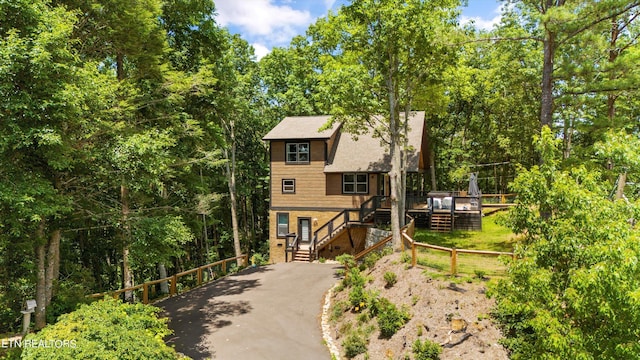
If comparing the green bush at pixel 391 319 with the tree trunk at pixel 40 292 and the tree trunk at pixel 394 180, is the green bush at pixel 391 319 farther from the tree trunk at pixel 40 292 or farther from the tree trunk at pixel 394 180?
the tree trunk at pixel 40 292

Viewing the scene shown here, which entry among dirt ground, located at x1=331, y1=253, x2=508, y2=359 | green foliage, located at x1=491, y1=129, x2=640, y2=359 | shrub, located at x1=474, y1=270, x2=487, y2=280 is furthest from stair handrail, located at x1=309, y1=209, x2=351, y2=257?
green foliage, located at x1=491, y1=129, x2=640, y2=359

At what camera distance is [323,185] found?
2381 centimetres

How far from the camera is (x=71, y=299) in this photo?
9.23 metres

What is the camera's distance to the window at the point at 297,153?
24.2 meters

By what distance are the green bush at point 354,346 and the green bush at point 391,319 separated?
2.27 ft

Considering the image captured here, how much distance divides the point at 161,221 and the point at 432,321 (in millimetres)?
8810

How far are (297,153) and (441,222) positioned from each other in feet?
34.5

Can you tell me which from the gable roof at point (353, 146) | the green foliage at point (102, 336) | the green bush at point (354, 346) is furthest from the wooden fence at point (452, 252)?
the gable roof at point (353, 146)

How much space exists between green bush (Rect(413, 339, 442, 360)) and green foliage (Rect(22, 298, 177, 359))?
607 centimetres

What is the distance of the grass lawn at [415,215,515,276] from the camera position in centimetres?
1102

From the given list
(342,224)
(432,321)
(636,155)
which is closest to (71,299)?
(432,321)

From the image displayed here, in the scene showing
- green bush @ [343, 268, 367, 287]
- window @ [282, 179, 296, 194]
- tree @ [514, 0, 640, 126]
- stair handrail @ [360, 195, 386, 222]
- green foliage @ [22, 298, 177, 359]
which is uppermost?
tree @ [514, 0, 640, 126]

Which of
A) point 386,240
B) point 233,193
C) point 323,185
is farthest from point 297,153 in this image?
point 386,240

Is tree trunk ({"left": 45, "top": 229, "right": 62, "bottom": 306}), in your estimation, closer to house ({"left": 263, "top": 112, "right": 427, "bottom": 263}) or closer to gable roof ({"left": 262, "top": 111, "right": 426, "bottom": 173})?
house ({"left": 263, "top": 112, "right": 427, "bottom": 263})
